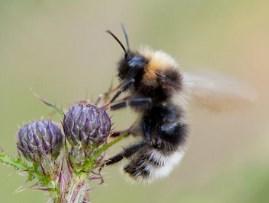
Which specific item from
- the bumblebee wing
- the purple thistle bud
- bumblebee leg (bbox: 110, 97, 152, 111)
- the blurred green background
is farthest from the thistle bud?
the blurred green background

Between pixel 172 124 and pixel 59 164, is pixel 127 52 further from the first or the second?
pixel 59 164

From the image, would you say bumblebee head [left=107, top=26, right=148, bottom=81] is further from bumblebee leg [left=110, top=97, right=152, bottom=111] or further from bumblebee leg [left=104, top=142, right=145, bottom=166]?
bumblebee leg [left=104, top=142, right=145, bottom=166]

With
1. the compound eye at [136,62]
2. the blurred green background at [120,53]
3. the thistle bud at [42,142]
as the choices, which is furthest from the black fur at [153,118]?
the blurred green background at [120,53]

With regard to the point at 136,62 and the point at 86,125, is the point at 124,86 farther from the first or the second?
the point at 86,125

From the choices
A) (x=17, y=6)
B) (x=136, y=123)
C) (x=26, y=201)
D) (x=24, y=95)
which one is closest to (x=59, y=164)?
(x=136, y=123)

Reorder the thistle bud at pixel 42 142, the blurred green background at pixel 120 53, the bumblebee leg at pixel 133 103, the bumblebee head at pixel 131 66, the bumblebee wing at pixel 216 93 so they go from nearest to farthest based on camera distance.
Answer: the thistle bud at pixel 42 142
the bumblebee leg at pixel 133 103
the bumblebee head at pixel 131 66
the bumblebee wing at pixel 216 93
the blurred green background at pixel 120 53

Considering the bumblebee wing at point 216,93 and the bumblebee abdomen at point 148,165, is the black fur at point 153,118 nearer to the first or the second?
the bumblebee abdomen at point 148,165
